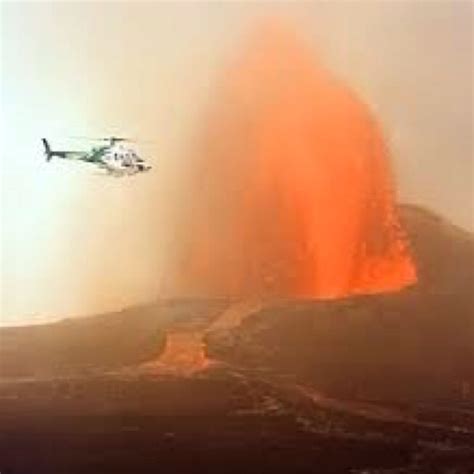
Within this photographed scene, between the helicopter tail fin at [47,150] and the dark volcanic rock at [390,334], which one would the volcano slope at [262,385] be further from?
the helicopter tail fin at [47,150]

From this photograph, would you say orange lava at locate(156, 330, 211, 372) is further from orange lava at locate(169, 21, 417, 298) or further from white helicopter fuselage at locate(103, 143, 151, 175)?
white helicopter fuselage at locate(103, 143, 151, 175)

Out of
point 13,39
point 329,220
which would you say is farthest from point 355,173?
point 13,39

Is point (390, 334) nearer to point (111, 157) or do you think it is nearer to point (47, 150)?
point (111, 157)

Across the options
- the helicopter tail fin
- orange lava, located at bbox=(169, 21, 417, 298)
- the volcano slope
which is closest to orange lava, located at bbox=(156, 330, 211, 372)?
the volcano slope

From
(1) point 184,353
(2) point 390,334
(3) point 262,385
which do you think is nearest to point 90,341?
(1) point 184,353

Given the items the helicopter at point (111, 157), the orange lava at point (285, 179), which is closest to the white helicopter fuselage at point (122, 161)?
the helicopter at point (111, 157)

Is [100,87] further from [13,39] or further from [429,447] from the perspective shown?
[429,447]
